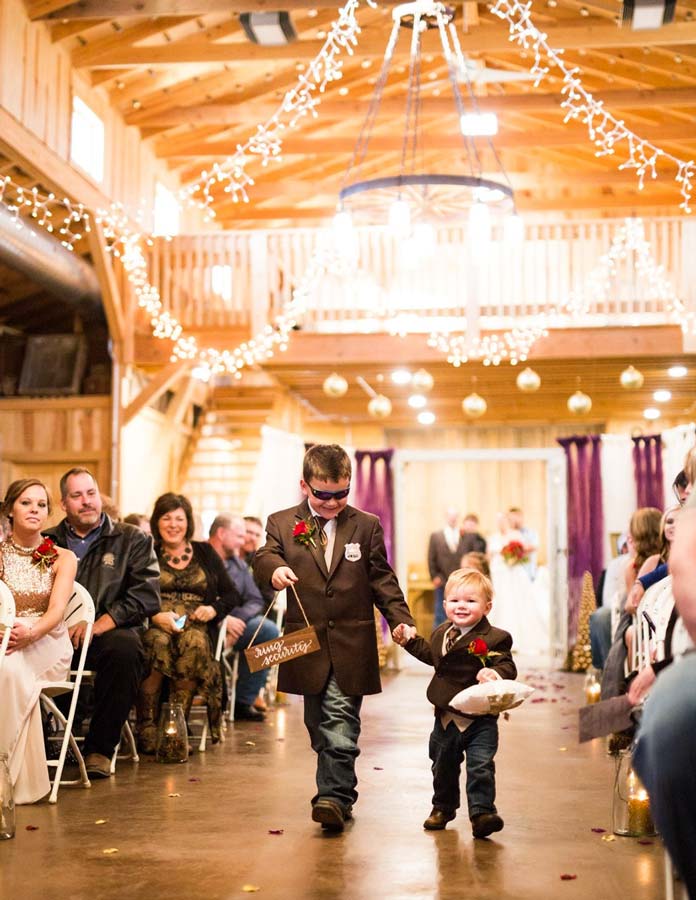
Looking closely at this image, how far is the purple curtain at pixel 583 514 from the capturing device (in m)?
12.2

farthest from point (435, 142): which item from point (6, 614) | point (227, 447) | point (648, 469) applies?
point (6, 614)

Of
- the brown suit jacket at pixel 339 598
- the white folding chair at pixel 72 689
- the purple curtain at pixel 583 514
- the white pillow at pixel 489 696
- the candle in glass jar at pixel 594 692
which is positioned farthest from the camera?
the purple curtain at pixel 583 514

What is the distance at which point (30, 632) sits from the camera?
5.07 meters

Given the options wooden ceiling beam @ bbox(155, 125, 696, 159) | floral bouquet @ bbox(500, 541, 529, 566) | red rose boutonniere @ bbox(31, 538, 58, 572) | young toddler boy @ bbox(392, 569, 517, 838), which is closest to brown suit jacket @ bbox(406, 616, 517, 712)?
young toddler boy @ bbox(392, 569, 517, 838)

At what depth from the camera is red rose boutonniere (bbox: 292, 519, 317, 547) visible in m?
4.57

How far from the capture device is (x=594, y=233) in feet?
42.3

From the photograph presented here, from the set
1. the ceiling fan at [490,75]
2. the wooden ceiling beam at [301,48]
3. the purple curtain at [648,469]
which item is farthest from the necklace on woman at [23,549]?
the purple curtain at [648,469]

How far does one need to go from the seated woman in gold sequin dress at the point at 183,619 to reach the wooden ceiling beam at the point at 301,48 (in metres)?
6.46

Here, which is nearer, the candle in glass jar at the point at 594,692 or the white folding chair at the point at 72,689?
the white folding chair at the point at 72,689

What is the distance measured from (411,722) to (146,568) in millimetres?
2643

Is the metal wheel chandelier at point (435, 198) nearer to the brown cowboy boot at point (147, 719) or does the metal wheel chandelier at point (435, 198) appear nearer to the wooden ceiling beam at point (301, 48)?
the wooden ceiling beam at point (301, 48)

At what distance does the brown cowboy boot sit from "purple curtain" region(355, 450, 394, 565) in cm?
649

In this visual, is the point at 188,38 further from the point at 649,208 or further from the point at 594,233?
the point at 649,208

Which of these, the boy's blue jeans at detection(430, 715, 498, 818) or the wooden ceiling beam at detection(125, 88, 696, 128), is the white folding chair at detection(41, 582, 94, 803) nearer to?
the boy's blue jeans at detection(430, 715, 498, 818)
